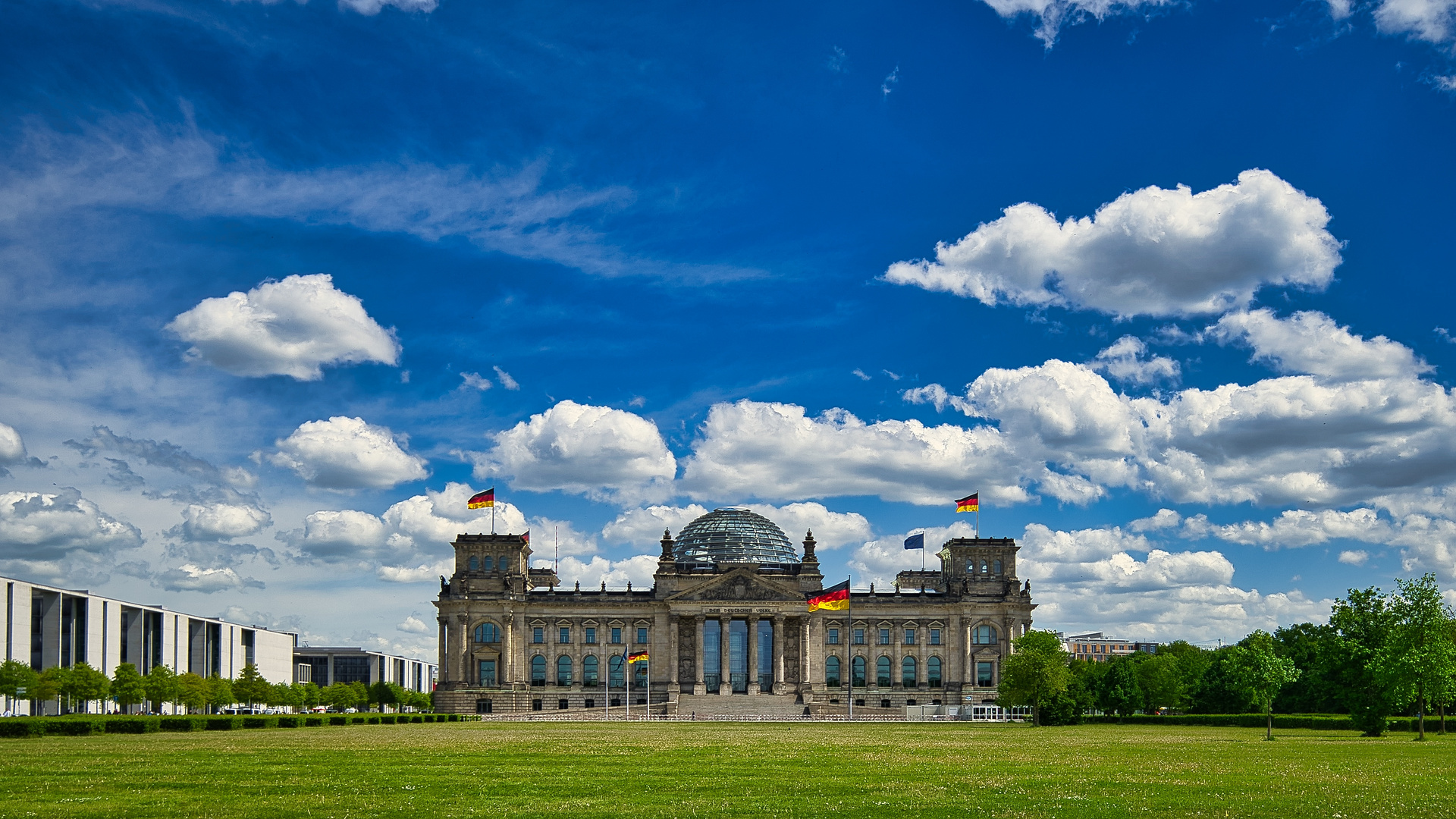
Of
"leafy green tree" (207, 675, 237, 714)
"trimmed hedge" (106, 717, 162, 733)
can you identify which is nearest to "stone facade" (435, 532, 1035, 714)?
"leafy green tree" (207, 675, 237, 714)

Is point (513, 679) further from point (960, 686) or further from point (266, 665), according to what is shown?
point (266, 665)

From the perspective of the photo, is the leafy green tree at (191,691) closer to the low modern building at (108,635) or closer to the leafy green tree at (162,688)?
the leafy green tree at (162,688)

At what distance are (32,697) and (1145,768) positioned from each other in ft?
329

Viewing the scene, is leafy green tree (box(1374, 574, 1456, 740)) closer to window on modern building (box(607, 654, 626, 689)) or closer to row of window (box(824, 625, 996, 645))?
row of window (box(824, 625, 996, 645))

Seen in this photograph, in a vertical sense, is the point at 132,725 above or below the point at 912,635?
above

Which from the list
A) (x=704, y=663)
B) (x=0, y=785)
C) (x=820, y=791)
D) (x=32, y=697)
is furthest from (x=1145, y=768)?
(x=704, y=663)

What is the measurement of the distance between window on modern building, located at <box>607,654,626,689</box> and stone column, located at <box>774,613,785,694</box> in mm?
18419

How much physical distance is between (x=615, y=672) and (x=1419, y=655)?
9829 centimetres

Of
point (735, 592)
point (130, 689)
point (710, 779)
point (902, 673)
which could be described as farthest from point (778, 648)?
point (710, 779)

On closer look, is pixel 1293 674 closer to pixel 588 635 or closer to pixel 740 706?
pixel 740 706

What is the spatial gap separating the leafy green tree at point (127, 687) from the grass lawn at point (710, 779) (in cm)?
5748

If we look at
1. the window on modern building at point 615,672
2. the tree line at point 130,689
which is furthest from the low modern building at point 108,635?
the window on modern building at point 615,672

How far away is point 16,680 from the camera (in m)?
99.5

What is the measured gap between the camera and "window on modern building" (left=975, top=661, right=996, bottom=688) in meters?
150
